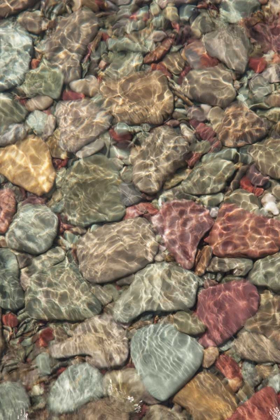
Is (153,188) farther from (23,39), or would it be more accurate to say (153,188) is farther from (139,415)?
(23,39)

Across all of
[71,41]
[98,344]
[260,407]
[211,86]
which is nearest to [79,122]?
[71,41]

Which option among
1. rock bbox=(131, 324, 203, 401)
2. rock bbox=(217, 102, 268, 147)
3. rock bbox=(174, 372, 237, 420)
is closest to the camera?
rock bbox=(174, 372, 237, 420)

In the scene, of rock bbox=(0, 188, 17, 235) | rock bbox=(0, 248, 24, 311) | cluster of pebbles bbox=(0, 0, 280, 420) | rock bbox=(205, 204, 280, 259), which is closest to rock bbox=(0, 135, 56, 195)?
cluster of pebbles bbox=(0, 0, 280, 420)

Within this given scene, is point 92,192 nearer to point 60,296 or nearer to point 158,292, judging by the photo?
point 60,296

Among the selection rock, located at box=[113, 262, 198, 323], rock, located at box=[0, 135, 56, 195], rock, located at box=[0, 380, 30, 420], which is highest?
rock, located at box=[0, 135, 56, 195]

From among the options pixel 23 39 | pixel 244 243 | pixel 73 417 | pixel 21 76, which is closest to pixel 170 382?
pixel 73 417

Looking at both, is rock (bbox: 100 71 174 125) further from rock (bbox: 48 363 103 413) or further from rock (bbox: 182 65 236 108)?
rock (bbox: 48 363 103 413)
